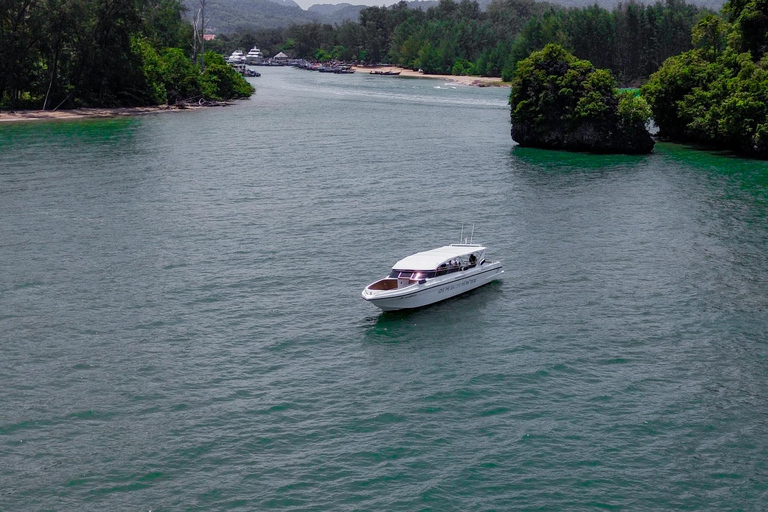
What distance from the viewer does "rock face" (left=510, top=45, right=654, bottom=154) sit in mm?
118375

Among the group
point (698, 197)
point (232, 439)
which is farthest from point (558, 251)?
point (232, 439)

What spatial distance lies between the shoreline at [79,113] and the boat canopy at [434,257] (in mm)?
104629

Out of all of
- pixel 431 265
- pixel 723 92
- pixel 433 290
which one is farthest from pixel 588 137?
pixel 433 290

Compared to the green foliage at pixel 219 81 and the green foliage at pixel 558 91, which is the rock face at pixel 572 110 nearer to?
the green foliage at pixel 558 91

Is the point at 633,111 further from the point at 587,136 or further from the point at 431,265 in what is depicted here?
the point at 431,265

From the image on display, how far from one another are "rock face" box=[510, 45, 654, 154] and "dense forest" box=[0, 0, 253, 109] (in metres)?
77.6

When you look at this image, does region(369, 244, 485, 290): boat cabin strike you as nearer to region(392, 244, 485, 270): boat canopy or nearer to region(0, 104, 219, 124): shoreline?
region(392, 244, 485, 270): boat canopy

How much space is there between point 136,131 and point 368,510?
113 meters

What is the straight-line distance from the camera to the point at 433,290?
5700 cm

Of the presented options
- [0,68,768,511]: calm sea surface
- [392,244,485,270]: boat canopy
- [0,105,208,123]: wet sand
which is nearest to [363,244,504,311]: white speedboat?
[392,244,485,270]: boat canopy

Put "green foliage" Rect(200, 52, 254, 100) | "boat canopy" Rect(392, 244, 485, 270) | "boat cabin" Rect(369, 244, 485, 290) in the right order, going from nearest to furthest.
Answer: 1. "boat cabin" Rect(369, 244, 485, 290)
2. "boat canopy" Rect(392, 244, 485, 270)
3. "green foliage" Rect(200, 52, 254, 100)

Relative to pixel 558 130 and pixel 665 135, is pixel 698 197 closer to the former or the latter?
pixel 558 130

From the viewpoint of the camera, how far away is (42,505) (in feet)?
111

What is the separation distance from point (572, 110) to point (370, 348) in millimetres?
80855
